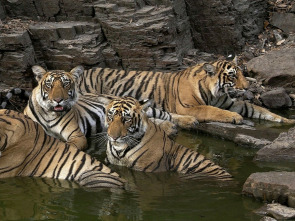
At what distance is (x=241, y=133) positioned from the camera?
7.93m

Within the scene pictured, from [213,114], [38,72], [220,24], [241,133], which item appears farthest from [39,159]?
[220,24]

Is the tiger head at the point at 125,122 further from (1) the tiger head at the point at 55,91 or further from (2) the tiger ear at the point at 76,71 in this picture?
(2) the tiger ear at the point at 76,71

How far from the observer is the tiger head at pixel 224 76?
869 centimetres

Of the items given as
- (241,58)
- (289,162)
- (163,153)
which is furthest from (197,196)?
(241,58)

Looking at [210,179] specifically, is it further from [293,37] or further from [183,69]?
[293,37]

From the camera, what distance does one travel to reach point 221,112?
335 inches

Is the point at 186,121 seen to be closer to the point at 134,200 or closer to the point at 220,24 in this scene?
the point at 134,200

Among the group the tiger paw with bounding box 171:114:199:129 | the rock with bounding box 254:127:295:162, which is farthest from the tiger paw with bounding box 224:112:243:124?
the rock with bounding box 254:127:295:162

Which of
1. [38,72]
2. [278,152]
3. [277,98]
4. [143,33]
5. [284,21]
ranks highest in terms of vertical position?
[284,21]

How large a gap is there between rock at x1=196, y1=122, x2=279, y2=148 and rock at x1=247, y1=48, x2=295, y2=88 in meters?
1.75

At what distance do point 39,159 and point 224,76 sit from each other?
351 centimetres

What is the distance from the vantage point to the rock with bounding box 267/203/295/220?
5148 mm

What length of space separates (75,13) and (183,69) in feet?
6.63

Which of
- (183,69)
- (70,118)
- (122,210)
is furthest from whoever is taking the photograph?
(183,69)
